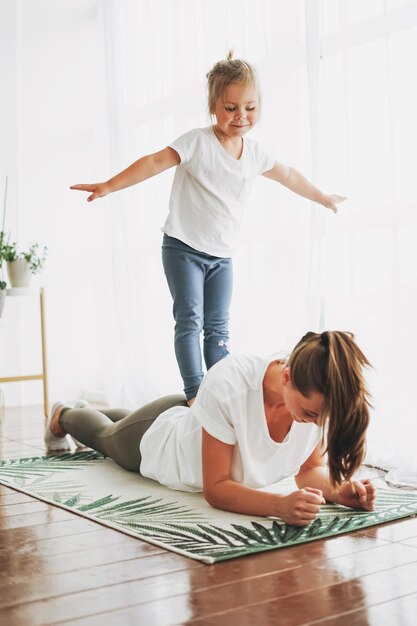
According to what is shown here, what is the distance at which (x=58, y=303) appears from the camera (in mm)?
4902

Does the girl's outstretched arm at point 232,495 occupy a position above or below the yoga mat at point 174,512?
above

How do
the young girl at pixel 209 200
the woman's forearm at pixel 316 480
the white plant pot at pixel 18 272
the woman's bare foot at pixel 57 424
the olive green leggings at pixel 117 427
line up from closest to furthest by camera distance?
the woman's forearm at pixel 316 480 → the olive green leggings at pixel 117 427 → the young girl at pixel 209 200 → the woman's bare foot at pixel 57 424 → the white plant pot at pixel 18 272

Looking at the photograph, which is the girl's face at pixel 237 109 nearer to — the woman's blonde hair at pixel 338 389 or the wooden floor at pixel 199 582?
the woman's blonde hair at pixel 338 389

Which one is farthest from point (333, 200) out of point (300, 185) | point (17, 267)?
point (17, 267)

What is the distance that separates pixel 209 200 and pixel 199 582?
154 centimetres

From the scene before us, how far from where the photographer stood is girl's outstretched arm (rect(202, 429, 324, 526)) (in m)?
1.83

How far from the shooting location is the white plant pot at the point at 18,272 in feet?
13.3

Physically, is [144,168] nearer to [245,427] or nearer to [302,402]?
[245,427]

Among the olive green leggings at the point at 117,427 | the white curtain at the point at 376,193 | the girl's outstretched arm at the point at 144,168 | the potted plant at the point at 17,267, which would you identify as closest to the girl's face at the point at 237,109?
the girl's outstretched arm at the point at 144,168

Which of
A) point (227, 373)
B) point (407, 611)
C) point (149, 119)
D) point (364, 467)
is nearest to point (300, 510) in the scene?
point (227, 373)

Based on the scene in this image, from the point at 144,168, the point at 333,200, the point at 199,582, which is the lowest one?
the point at 199,582

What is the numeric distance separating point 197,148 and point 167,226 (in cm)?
A: 27

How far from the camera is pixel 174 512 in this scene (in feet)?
6.70

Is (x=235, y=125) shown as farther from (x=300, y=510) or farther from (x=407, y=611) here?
(x=407, y=611)
